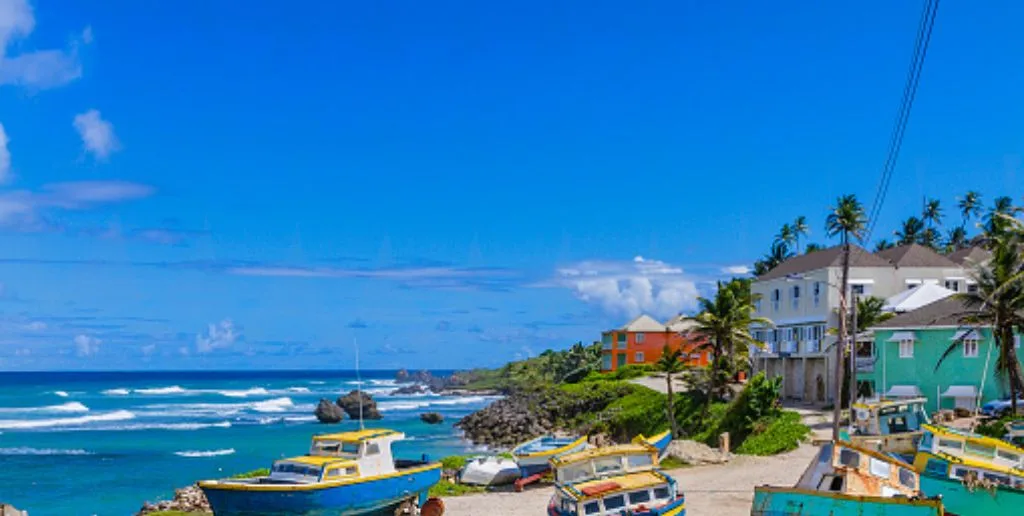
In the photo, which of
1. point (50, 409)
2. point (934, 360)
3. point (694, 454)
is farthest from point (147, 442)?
point (50, 409)

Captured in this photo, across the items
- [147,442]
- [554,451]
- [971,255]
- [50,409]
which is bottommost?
[50,409]

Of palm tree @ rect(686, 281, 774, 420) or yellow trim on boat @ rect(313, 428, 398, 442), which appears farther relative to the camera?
palm tree @ rect(686, 281, 774, 420)

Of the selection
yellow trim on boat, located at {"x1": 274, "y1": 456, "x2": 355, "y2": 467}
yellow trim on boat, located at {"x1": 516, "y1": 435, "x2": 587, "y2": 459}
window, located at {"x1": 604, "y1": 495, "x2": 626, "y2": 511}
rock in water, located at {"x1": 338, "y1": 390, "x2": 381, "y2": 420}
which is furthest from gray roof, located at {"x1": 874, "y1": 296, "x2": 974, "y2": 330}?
rock in water, located at {"x1": 338, "y1": 390, "x2": 381, "y2": 420}

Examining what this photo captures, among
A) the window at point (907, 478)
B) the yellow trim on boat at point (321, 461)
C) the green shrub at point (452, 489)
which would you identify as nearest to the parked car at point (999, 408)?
the green shrub at point (452, 489)

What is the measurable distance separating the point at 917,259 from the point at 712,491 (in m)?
38.3

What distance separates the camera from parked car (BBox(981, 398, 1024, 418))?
42894 mm

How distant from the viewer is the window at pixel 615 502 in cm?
2252

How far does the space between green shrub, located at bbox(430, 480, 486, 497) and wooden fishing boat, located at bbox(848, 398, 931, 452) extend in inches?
515

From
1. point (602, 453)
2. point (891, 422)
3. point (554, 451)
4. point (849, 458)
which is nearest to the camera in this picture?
point (849, 458)

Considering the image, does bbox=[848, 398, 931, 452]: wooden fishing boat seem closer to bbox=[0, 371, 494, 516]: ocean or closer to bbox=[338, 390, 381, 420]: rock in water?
bbox=[0, 371, 494, 516]: ocean

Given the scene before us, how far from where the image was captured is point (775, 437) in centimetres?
4419

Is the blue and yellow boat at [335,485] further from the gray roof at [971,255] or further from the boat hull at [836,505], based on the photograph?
the gray roof at [971,255]

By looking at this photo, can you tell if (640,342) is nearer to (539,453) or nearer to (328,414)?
(328,414)

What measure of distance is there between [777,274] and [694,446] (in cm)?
3339
